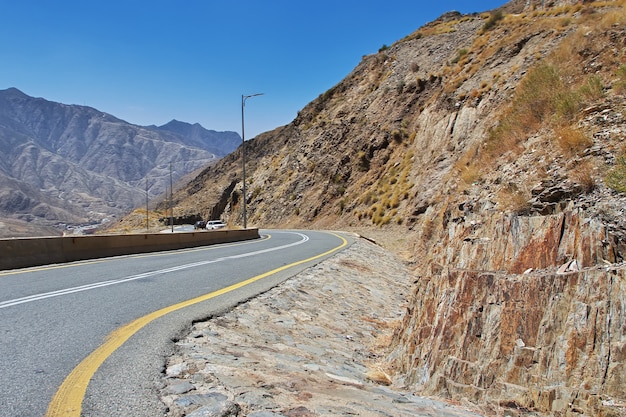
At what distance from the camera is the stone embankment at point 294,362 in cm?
358

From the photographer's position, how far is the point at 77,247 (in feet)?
43.3

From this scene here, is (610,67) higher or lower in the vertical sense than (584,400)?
higher

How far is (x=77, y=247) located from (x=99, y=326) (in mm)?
8715

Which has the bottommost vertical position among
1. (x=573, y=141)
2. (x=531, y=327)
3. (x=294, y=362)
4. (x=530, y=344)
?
(x=294, y=362)

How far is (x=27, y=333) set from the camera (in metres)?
5.17

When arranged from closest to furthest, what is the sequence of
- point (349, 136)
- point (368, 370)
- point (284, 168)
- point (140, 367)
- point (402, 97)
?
1. point (140, 367)
2. point (368, 370)
3. point (402, 97)
4. point (349, 136)
5. point (284, 168)

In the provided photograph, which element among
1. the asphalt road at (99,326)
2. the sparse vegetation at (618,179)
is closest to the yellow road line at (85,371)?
the asphalt road at (99,326)

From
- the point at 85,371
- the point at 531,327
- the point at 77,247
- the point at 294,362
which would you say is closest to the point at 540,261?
the point at 531,327

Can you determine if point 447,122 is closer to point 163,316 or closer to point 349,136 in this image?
point 349,136

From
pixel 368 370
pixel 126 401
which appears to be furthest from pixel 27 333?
pixel 368 370

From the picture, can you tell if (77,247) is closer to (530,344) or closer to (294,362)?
(294,362)

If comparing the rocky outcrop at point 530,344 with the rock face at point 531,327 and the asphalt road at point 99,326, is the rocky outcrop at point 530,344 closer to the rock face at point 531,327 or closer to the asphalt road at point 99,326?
the rock face at point 531,327

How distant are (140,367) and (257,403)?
4.38 feet

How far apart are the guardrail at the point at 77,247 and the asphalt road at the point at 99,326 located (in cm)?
73
